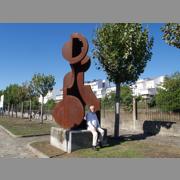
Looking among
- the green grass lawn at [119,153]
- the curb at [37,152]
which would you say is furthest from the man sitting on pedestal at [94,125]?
the curb at [37,152]

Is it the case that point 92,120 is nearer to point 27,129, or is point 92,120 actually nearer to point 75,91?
point 75,91

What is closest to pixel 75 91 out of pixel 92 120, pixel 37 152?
pixel 92 120

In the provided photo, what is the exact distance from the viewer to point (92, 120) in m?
10.9

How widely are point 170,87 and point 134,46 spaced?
86.3 ft

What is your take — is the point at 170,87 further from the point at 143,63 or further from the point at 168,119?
the point at 143,63

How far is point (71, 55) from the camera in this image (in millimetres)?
11586

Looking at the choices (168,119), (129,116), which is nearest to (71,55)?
(168,119)

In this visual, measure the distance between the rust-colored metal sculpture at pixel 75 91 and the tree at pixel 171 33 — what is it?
3.04 meters

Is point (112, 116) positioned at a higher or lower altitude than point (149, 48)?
lower

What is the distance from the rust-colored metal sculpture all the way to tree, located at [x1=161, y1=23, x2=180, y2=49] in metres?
3.04

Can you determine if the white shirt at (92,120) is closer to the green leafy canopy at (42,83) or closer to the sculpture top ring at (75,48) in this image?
the sculpture top ring at (75,48)

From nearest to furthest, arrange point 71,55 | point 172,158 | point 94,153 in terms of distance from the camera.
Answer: point 172,158, point 94,153, point 71,55

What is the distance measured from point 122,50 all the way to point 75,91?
3330mm

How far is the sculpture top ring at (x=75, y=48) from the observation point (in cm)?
1125
